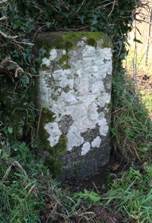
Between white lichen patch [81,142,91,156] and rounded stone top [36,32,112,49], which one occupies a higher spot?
rounded stone top [36,32,112,49]

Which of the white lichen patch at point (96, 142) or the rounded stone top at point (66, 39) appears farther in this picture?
the white lichen patch at point (96, 142)

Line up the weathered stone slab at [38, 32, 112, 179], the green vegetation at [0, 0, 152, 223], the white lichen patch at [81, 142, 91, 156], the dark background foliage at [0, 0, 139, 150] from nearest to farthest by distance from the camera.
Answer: the green vegetation at [0, 0, 152, 223]
the dark background foliage at [0, 0, 139, 150]
the weathered stone slab at [38, 32, 112, 179]
the white lichen patch at [81, 142, 91, 156]

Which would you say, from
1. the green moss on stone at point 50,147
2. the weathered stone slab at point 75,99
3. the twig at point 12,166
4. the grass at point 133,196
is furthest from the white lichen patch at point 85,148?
the twig at point 12,166

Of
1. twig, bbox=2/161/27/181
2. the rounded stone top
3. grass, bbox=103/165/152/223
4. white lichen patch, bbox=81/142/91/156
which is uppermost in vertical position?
the rounded stone top

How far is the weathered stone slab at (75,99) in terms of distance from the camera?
3.39 m

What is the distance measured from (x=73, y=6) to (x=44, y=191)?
60.0 inches

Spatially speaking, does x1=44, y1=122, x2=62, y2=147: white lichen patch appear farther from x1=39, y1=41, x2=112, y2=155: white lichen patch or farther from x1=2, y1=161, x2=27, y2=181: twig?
x1=2, y1=161, x2=27, y2=181: twig

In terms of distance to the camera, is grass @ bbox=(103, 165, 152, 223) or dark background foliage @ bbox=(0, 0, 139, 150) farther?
dark background foliage @ bbox=(0, 0, 139, 150)

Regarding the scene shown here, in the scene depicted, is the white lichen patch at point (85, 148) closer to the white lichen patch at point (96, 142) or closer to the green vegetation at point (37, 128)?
the white lichen patch at point (96, 142)

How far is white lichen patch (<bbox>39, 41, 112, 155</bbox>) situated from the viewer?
3.41 metres

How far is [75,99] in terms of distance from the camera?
3.54 m

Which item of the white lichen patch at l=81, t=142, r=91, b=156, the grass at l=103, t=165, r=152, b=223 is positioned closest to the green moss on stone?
the white lichen patch at l=81, t=142, r=91, b=156

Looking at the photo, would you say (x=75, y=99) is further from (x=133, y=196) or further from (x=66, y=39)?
(x=133, y=196)

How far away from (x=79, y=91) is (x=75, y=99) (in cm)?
7
